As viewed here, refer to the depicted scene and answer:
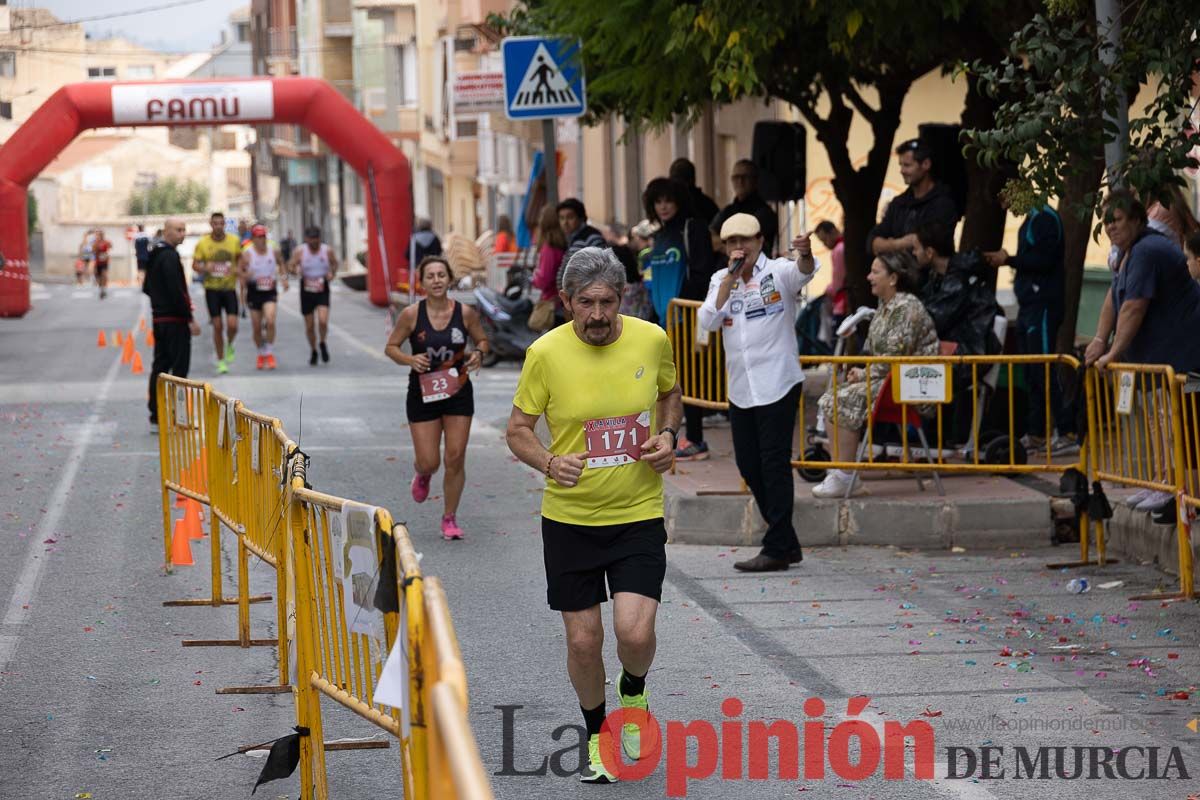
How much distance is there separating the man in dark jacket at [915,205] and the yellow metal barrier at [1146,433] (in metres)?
2.46

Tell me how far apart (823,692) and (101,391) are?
50.6 feet

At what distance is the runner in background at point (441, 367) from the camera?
1124 cm

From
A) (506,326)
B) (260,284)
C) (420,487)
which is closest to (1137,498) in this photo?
(420,487)

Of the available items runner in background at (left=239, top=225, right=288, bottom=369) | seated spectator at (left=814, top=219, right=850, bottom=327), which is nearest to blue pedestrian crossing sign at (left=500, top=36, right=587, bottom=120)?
seated spectator at (left=814, top=219, right=850, bottom=327)

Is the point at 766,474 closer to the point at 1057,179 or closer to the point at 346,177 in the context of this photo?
the point at 1057,179

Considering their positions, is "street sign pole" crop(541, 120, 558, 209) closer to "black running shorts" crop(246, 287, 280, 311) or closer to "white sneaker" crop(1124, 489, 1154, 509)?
"white sneaker" crop(1124, 489, 1154, 509)

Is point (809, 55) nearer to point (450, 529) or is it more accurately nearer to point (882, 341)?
point (882, 341)

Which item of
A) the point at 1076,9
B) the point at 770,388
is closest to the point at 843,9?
the point at 1076,9

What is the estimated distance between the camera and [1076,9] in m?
9.60

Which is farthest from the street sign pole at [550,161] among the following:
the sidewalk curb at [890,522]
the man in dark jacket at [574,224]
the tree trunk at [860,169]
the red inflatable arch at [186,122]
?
the red inflatable arch at [186,122]

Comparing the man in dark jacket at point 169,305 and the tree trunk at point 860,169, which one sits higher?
the tree trunk at point 860,169

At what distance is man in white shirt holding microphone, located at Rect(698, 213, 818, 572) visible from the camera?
386 inches

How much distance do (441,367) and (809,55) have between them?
4.71 metres

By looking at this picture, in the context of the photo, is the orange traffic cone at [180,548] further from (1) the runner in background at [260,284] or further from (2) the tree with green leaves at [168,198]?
(2) the tree with green leaves at [168,198]
